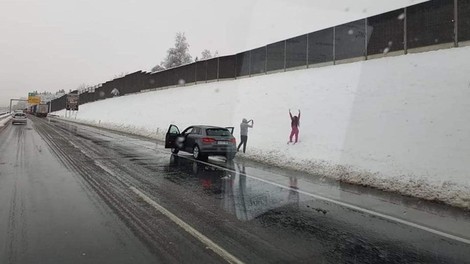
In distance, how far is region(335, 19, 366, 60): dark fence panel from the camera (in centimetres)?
2250

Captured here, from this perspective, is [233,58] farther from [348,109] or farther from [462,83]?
[462,83]

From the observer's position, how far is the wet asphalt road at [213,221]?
4910 millimetres

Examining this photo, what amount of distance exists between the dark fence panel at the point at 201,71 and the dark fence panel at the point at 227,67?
10.5ft

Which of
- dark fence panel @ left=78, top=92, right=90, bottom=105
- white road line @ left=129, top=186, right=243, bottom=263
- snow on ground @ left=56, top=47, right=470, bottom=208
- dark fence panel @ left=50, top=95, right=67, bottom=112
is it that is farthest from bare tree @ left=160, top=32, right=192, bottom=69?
white road line @ left=129, top=186, right=243, bottom=263

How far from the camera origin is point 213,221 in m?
6.34

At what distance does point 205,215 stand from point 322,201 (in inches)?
111

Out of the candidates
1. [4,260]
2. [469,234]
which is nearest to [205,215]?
[4,260]

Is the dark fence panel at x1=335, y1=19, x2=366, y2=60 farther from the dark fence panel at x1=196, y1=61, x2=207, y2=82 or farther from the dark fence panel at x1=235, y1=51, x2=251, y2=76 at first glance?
the dark fence panel at x1=196, y1=61, x2=207, y2=82

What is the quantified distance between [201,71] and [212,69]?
249 centimetres

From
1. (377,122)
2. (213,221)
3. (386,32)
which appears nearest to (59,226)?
(213,221)

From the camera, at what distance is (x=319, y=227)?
6180mm

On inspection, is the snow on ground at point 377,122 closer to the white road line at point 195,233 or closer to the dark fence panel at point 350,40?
the dark fence panel at point 350,40

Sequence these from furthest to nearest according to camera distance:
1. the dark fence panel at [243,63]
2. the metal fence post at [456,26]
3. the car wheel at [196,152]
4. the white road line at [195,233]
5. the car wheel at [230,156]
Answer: the dark fence panel at [243,63] → the metal fence post at [456,26] → the car wheel at [230,156] → the car wheel at [196,152] → the white road line at [195,233]

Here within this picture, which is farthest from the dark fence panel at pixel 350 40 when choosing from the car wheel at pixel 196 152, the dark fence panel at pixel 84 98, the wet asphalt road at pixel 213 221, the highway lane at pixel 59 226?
the dark fence panel at pixel 84 98
